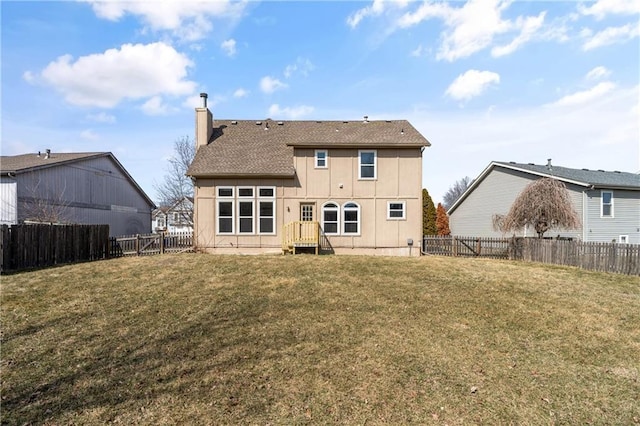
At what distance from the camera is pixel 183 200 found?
3384 centimetres

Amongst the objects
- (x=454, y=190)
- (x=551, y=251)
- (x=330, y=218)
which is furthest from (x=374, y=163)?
(x=454, y=190)

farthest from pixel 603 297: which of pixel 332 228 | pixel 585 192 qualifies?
pixel 585 192

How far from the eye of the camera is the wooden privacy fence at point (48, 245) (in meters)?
11.5

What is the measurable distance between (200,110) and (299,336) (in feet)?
50.7

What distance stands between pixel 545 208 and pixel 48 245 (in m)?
20.7

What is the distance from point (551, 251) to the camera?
1432 cm

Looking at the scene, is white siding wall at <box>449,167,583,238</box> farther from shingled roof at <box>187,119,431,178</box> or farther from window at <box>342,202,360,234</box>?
window at <box>342,202,360,234</box>

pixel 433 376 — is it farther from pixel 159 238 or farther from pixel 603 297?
pixel 159 238

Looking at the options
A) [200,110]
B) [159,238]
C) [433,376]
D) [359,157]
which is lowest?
[433,376]

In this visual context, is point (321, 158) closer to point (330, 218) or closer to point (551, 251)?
point (330, 218)

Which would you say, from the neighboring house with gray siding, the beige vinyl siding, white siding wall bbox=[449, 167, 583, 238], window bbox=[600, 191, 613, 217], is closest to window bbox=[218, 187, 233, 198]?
the neighboring house with gray siding

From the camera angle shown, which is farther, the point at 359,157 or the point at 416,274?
the point at 359,157

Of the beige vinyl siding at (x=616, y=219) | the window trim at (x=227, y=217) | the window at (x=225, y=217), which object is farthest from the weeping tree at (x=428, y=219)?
the window at (x=225, y=217)

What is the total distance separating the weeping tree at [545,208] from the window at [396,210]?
17.1 ft
